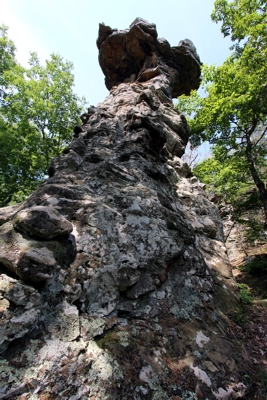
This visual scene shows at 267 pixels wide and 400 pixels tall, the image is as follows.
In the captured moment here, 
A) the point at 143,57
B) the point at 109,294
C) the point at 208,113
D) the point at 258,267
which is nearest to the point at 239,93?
the point at 208,113

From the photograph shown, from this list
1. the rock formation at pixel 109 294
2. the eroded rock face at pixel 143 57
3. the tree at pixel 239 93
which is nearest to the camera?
the rock formation at pixel 109 294

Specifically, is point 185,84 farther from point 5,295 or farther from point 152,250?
point 5,295

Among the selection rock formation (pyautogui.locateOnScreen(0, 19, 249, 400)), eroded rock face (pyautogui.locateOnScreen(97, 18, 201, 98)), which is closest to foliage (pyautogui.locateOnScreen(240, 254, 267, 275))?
rock formation (pyautogui.locateOnScreen(0, 19, 249, 400))

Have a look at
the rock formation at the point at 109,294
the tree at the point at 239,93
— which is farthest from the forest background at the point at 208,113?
the rock formation at the point at 109,294

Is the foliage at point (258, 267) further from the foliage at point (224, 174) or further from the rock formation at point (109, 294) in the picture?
the rock formation at point (109, 294)

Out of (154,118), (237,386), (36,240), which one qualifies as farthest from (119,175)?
(237,386)

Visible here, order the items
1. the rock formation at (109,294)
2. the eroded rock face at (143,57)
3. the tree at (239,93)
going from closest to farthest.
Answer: the rock formation at (109,294)
the tree at (239,93)
the eroded rock face at (143,57)

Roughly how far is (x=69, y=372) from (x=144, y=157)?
17.0ft

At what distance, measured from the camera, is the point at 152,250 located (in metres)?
3.82

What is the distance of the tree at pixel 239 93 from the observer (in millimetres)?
10031

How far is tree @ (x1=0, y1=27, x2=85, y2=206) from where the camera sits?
43.5 feet

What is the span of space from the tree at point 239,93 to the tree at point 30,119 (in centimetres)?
875

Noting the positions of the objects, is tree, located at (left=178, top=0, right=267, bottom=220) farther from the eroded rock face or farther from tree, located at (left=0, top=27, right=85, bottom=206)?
tree, located at (left=0, top=27, right=85, bottom=206)

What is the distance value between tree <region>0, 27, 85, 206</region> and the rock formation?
900 centimetres
